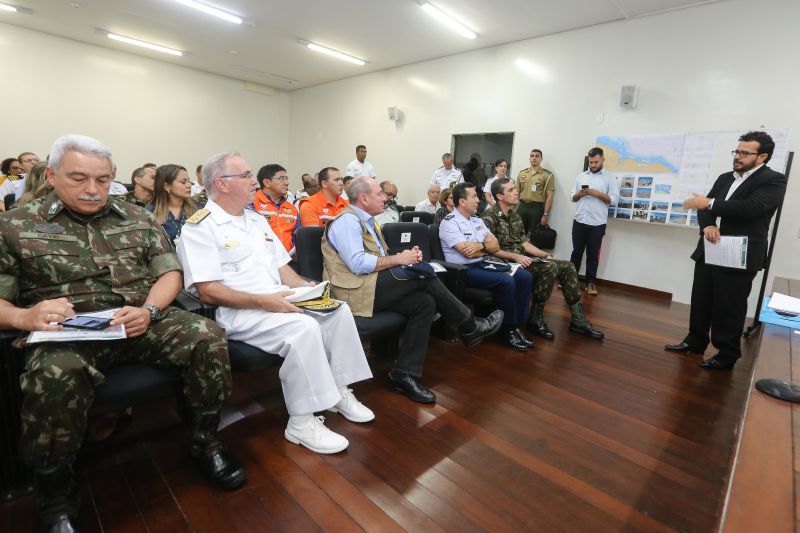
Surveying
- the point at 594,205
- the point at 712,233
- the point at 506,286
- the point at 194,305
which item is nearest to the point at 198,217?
the point at 194,305

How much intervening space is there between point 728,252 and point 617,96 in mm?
2994

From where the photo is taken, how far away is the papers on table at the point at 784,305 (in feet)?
5.85

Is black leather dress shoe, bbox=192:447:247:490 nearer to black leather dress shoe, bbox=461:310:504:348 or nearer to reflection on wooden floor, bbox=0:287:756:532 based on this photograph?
reflection on wooden floor, bbox=0:287:756:532

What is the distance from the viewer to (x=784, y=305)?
1.89m

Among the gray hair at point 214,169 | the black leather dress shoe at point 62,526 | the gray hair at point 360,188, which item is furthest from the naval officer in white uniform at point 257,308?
the black leather dress shoe at point 62,526

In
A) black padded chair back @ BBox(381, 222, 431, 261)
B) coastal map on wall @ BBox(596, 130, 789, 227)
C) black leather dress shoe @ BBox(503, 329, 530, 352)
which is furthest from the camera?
coastal map on wall @ BBox(596, 130, 789, 227)

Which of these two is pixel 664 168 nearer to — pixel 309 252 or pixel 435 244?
pixel 435 244

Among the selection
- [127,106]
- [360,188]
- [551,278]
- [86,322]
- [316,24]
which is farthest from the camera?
[127,106]

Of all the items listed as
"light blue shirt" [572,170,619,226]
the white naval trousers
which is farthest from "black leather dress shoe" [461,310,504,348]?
"light blue shirt" [572,170,619,226]

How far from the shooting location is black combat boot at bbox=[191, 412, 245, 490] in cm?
150

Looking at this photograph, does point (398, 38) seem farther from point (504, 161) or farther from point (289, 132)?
point (289, 132)

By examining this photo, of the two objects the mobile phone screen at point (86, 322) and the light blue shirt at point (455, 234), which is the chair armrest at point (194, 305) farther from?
the light blue shirt at point (455, 234)

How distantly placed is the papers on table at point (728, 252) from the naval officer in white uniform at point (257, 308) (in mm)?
2419

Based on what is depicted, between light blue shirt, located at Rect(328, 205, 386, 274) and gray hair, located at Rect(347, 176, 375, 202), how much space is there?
145mm
